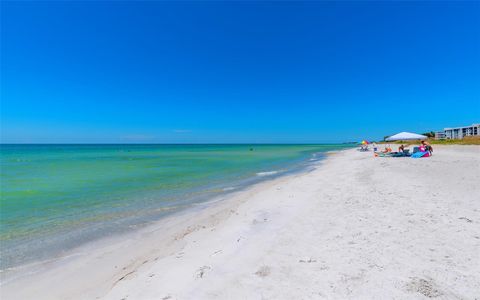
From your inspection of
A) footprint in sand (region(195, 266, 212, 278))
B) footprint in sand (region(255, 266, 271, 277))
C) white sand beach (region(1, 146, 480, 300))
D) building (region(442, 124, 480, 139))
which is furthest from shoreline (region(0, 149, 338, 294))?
building (region(442, 124, 480, 139))

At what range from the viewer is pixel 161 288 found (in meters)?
3.28

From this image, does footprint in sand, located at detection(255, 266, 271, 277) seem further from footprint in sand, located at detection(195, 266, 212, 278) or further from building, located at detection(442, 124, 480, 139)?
building, located at detection(442, 124, 480, 139)

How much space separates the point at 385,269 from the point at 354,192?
17.7 ft

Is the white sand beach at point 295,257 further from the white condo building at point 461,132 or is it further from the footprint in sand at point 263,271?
the white condo building at point 461,132

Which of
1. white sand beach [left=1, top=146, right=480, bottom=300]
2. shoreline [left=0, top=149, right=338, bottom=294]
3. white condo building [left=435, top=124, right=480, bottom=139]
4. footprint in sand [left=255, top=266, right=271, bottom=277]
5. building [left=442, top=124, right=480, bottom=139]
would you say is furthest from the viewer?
white condo building [left=435, top=124, right=480, bottom=139]

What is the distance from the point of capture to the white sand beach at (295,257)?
3.11m

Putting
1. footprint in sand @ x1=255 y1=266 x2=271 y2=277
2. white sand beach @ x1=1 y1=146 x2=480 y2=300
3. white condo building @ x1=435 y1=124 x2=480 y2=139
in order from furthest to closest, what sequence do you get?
1. white condo building @ x1=435 y1=124 x2=480 y2=139
2. footprint in sand @ x1=255 y1=266 x2=271 y2=277
3. white sand beach @ x1=1 y1=146 x2=480 y2=300

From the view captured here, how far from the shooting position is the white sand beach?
3111 millimetres

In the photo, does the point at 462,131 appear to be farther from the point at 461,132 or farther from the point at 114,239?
the point at 114,239

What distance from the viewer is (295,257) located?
394cm

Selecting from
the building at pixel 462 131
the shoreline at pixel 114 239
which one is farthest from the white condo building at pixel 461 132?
the shoreline at pixel 114 239

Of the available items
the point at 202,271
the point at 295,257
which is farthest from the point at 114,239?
the point at 295,257

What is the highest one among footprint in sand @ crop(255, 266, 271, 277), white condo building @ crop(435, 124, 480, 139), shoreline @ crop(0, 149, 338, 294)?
white condo building @ crop(435, 124, 480, 139)

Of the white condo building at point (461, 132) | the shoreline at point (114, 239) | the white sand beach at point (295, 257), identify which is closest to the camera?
the white sand beach at point (295, 257)
